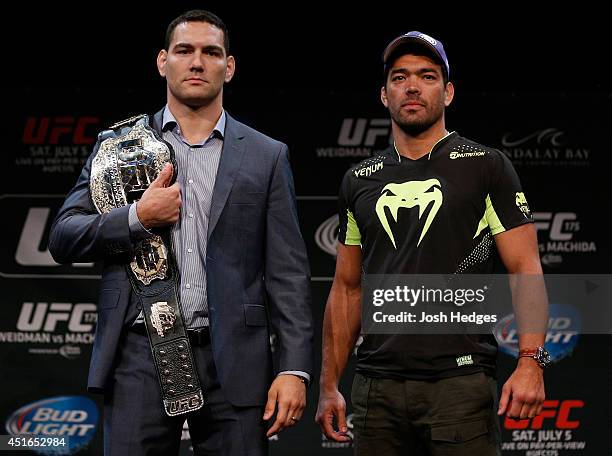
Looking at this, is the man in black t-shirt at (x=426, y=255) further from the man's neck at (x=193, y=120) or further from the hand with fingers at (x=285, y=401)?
the man's neck at (x=193, y=120)

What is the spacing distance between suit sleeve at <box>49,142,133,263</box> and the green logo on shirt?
2.27ft

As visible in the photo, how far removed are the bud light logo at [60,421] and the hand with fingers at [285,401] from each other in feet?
8.22

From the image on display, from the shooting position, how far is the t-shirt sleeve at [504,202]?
255 centimetres

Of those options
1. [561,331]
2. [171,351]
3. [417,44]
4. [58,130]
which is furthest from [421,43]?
[58,130]

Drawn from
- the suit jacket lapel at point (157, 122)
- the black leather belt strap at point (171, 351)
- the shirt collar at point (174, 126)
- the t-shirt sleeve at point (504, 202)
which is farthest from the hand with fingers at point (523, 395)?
the suit jacket lapel at point (157, 122)

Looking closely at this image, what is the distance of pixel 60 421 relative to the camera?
15.2 ft

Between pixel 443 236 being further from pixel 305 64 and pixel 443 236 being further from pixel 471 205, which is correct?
pixel 305 64

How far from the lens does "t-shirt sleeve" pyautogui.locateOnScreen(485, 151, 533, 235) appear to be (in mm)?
2551

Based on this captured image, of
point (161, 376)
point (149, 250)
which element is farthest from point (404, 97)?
point (161, 376)

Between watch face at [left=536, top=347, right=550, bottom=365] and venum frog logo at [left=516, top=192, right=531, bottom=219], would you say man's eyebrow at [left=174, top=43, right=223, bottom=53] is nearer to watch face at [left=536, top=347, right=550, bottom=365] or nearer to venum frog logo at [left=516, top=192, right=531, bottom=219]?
venum frog logo at [left=516, top=192, right=531, bottom=219]

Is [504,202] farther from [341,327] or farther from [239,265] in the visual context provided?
[239,265]

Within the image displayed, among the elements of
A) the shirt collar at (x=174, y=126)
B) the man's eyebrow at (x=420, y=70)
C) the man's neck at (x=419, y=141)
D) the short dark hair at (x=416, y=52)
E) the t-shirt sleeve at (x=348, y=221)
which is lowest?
the t-shirt sleeve at (x=348, y=221)

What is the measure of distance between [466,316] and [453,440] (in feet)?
1.08

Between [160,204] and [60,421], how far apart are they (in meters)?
2.64
